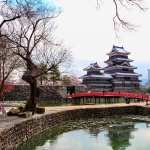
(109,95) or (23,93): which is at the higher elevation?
(23,93)

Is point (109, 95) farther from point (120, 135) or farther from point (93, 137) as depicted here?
point (93, 137)

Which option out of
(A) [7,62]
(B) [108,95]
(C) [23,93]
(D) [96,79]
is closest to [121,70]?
(D) [96,79]

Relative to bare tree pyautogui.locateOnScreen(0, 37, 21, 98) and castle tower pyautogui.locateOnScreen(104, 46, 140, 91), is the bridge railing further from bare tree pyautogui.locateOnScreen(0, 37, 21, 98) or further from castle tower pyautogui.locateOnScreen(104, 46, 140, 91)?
castle tower pyautogui.locateOnScreen(104, 46, 140, 91)

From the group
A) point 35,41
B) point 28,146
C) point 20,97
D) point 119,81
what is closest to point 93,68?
point 119,81

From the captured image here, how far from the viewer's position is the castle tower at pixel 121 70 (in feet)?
238

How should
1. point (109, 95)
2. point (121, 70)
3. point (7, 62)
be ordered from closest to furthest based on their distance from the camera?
point (7, 62) < point (109, 95) < point (121, 70)

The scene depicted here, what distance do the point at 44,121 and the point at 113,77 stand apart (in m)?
47.3

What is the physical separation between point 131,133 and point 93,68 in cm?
4659

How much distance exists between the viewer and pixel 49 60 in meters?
32.3

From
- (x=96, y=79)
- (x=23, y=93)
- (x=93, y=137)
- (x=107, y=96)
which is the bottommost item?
(x=93, y=137)

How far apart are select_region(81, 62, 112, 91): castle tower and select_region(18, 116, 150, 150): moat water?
38181mm

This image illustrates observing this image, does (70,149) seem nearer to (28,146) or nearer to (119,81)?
(28,146)

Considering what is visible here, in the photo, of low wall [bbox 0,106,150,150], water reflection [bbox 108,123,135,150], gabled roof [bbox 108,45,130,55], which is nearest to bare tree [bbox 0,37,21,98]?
low wall [bbox 0,106,150,150]

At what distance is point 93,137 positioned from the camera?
24.6 m
